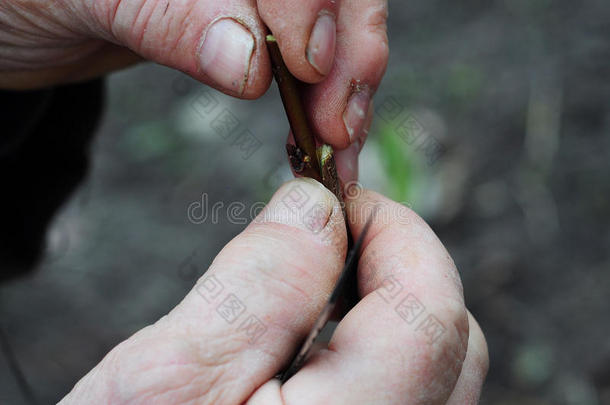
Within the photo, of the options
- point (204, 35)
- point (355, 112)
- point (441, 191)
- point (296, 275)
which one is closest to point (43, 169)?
point (204, 35)

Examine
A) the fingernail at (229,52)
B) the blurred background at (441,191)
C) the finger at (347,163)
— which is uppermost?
the fingernail at (229,52)

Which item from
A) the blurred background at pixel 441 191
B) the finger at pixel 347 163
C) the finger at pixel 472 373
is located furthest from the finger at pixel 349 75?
the blurred background at pixel 441 191

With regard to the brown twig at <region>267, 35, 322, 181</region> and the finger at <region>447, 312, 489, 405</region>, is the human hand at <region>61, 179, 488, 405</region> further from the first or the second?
the brown twig at <region>267, 35, 322, 181</region>

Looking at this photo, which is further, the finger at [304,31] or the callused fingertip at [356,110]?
the callused fingertip at [356,110]

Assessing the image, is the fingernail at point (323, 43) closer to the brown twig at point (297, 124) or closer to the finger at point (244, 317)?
the brown twig at point (297, 124)

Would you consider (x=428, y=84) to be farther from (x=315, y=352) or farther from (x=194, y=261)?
(x=315, y=352)

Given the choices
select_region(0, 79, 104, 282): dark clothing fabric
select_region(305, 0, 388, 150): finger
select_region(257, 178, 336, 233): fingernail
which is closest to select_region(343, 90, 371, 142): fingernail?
select_region(305, 0, 388, 150): finger
